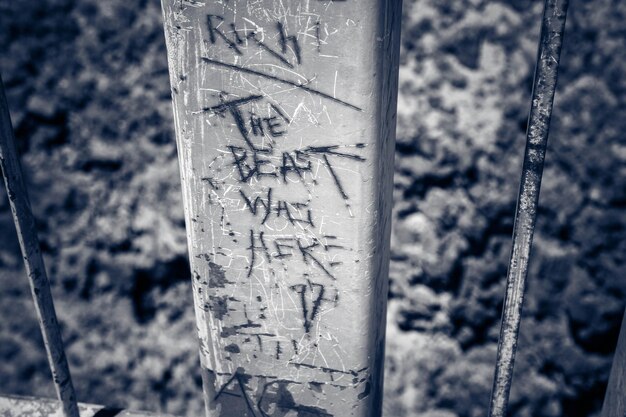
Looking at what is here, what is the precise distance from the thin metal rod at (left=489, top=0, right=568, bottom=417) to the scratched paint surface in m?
0.16

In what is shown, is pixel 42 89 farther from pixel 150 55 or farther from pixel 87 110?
pixel 150 55

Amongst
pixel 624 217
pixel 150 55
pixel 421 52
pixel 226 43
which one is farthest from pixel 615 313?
pixel 150 55

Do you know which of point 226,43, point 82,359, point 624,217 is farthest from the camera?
point 82,359

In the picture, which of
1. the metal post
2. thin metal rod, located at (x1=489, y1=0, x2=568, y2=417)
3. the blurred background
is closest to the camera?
thin metal rod, located at (x1=489, y1=0, x2=568, y2=417)

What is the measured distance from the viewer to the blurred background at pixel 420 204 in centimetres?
116

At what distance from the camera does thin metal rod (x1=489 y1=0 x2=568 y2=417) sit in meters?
0.51

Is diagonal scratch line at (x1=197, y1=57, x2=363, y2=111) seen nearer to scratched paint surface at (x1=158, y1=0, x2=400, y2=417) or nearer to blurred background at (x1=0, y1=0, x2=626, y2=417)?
scratched paint surface at (x1=158, y1=0, x2=400, y2=417)

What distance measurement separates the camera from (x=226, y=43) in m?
0.54

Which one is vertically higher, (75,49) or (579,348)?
(75,49)

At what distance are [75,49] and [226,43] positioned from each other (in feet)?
3.06

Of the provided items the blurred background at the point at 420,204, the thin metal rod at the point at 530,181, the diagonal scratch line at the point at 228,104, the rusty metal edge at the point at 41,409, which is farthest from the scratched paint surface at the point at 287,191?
the blurred background at the point at 420,204

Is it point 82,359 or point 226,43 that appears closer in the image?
point 226,43

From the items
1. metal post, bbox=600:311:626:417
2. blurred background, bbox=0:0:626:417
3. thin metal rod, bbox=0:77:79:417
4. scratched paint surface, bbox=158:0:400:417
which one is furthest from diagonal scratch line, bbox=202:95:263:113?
blurred background, bbox=0:0:626:417

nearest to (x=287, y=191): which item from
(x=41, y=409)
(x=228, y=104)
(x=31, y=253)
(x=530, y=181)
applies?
(x=228, y=104)
